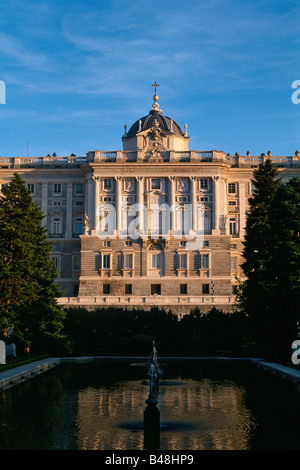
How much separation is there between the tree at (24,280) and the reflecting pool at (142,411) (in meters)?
8.19

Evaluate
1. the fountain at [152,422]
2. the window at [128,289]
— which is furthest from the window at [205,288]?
the fountain at [152,422]

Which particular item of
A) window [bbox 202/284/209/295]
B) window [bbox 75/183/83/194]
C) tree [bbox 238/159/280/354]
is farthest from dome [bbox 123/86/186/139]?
tree [bbox 238/159/280/354]

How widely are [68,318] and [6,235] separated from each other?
15.8 metres

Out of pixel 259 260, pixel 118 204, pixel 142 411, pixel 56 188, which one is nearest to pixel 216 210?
pixel 118 204

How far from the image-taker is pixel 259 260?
174ft

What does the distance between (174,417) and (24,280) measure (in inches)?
980

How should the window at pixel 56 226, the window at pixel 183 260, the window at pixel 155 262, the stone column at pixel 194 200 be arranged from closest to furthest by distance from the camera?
the window at pixel 183 260, the window at pixel 155 262, the stone column at pixel 194 200, the window at pixel 56 226

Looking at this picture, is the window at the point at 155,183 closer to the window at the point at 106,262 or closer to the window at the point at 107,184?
the window at the point at 107,184

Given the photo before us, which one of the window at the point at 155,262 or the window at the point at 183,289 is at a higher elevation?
the window at the point at 155,262

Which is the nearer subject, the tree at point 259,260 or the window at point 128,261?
the tree at point 259,260

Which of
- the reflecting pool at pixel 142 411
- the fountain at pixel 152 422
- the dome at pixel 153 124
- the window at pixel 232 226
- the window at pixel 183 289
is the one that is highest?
the dome at pixel 153 124

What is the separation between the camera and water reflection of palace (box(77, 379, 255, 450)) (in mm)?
19378

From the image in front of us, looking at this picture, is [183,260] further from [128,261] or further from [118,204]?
[118,204]

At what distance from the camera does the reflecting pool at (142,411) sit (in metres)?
19.5
